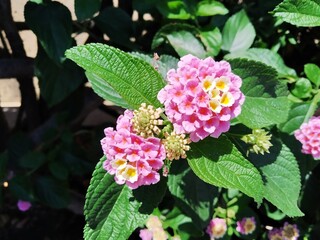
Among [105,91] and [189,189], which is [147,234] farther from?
[105,91]

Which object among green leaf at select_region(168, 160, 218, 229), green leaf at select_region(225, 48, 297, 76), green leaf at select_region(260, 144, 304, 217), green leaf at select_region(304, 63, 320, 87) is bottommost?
green leaf at select_region(168, 160, 218, 229)

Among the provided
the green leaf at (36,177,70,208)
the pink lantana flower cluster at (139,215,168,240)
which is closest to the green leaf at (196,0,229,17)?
the pink lantana flower cluster at (139,215,168,240)

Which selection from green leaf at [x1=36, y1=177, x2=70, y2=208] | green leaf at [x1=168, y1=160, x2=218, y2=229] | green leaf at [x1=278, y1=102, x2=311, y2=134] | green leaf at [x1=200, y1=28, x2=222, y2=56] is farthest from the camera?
green leaf at [x1=36, y1=177, x2=70, y2=208]

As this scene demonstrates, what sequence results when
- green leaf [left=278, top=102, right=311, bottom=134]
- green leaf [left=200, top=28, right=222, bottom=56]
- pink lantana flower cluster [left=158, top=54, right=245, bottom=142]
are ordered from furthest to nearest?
green leaf [left=200, top=28, right=222, bottom=56]
green leaf [left=278, top=102, right=311, bottom=134]
pink lantana flower cluster [left=158, top=54, right=245, bottom=142]

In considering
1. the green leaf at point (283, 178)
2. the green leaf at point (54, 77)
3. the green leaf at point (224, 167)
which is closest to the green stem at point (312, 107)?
the green leaf at point (283, 178)

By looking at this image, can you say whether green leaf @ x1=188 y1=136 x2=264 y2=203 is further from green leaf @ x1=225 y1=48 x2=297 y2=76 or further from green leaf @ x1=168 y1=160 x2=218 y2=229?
green leaf @ x1=225 y1=48 x2=297 y2=76

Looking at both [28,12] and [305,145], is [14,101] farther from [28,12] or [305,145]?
[305,145]

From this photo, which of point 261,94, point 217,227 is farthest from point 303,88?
point 217,227
